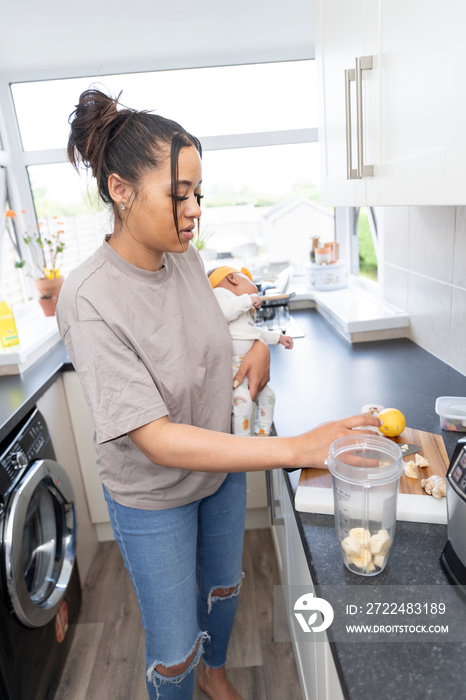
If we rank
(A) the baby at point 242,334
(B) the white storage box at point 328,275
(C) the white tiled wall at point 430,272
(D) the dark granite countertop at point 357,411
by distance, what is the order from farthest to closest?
(B) the white storage box at point 328,275
(C) the white tiled wall at point 430,272
(A) the baby at point 242,334
(D) the dark granite countertop at point 357,411

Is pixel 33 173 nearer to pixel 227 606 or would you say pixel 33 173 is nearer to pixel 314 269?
pixel 314 269

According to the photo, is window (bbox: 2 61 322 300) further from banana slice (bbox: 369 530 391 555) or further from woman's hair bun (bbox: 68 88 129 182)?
banana slice (bbox: 369 530 391 555)

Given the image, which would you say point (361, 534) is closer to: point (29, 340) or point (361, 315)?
point (361, 315)

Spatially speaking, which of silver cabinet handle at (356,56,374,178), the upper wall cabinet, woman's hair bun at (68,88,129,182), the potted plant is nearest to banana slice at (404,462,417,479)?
the upper wall cabinet

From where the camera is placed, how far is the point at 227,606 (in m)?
1.44

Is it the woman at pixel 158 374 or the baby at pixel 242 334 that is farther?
the baby at pixel 242 334

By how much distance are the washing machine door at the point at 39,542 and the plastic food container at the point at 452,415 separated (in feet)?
3.68

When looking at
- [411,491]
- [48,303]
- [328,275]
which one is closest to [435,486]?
[411,491]

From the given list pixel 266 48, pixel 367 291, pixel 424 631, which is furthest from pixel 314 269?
pixel 424 631

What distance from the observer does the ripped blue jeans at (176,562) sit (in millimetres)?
1121

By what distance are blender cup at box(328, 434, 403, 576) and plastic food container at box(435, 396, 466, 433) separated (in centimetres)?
45

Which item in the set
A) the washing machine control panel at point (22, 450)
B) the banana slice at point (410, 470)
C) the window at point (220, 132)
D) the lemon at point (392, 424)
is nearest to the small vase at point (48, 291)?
the window at point (220, 132)

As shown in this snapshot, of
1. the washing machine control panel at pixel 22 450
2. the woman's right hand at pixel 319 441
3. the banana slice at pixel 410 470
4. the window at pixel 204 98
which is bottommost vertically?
the washing machine control panel at pixel 22 450

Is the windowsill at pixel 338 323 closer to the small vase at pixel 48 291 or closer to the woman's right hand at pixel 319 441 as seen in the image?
the small vase at pixel 48 291
